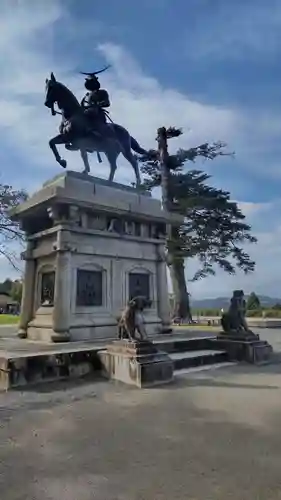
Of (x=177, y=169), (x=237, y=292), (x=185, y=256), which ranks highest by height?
(x=177, y=169)

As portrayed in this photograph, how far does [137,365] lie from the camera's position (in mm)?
6129

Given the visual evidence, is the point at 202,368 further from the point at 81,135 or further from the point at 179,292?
the point at 179,292

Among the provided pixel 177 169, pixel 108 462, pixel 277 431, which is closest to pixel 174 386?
pixel 277 431

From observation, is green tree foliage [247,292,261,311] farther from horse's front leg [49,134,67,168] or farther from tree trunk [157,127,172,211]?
horse's front leg [49,134,67,168]

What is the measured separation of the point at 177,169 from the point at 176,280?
24.8 ft

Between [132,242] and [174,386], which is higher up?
[132,242]

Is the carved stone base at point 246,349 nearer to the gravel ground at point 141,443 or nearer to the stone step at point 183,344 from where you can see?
the stone step at point 183,344

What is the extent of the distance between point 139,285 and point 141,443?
6915 mm

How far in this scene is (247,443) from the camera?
3.63m

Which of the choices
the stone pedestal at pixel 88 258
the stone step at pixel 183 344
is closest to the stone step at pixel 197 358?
the stone step at pixel 183 344

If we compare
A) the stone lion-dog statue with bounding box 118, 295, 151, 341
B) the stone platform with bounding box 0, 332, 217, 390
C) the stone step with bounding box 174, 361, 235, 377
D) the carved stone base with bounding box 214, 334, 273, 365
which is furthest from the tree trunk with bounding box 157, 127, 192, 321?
the stone lion-dog statue with bounding box 118, 295, 151, 341

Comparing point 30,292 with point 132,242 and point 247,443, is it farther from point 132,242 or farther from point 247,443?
point 247,443

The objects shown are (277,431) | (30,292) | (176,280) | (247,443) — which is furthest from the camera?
(176,280)

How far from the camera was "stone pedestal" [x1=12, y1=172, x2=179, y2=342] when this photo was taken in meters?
8.96
